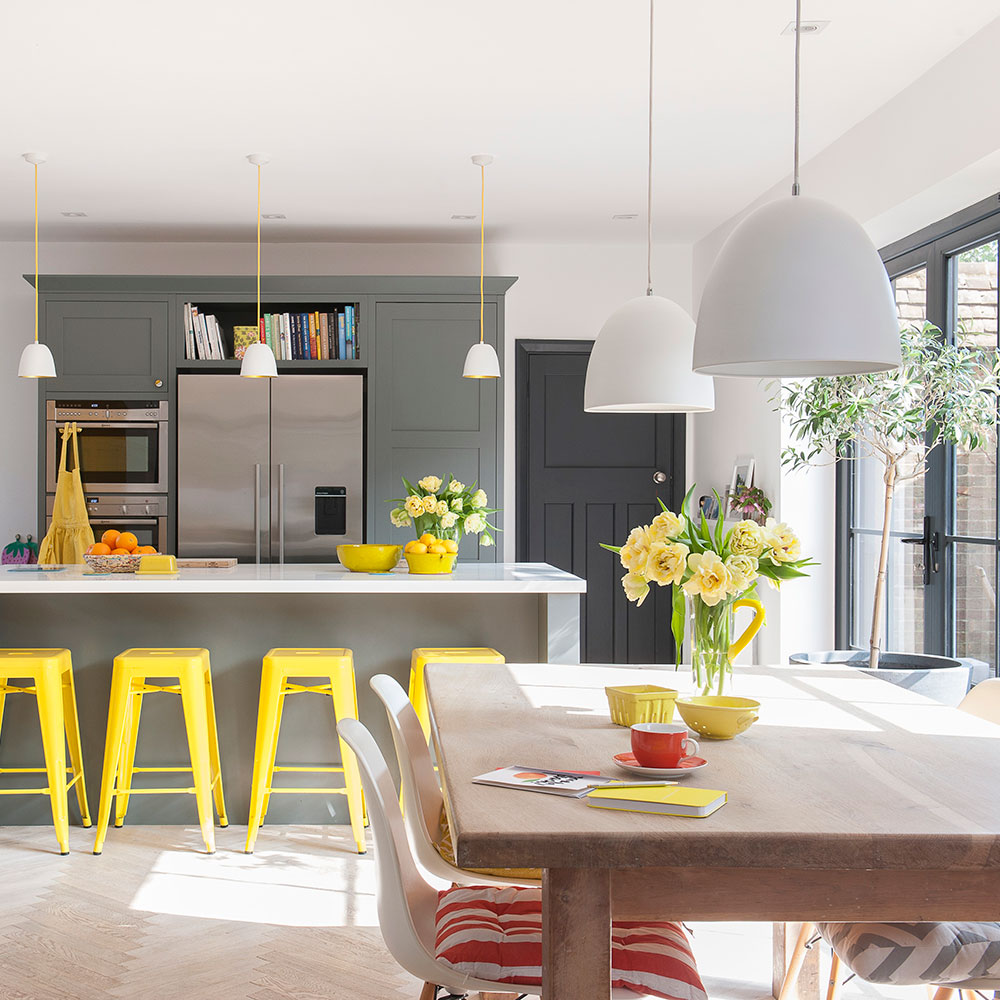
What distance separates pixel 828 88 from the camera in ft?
12.3

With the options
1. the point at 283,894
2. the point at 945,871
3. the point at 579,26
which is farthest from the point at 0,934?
the point at 579,26

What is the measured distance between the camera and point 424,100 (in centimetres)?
388

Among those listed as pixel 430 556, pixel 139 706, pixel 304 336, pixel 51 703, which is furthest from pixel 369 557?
pixel 304 336

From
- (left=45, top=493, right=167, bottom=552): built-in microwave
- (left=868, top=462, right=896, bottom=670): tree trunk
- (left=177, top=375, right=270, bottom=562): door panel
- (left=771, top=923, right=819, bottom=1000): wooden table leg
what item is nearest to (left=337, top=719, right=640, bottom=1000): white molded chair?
(left=771, top=923, right=819, bottom=1000): wooden table leg

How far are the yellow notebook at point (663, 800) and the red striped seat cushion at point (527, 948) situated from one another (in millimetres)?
297

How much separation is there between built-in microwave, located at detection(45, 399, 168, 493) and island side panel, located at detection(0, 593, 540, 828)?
1.72 meters

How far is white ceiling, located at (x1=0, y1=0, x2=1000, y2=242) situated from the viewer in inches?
126

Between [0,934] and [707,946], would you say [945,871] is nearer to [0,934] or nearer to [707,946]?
[707,946]

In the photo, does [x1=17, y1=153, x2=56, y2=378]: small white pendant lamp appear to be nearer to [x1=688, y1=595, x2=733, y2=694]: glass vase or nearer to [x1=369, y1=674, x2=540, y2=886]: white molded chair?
[x1=369, y1=674, x2=540, y2=886]: white molded chair

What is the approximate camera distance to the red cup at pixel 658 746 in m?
1.67

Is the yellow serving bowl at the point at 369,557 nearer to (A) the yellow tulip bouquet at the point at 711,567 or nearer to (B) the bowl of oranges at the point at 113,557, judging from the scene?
(B) the bowl of oranges at the point at 113,557

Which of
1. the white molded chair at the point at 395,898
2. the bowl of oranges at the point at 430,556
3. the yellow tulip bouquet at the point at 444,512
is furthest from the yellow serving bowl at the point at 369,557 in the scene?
the white molded chair at the point at 395,898

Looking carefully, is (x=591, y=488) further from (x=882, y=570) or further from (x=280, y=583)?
(x=280, y=583)

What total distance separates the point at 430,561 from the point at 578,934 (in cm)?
270
